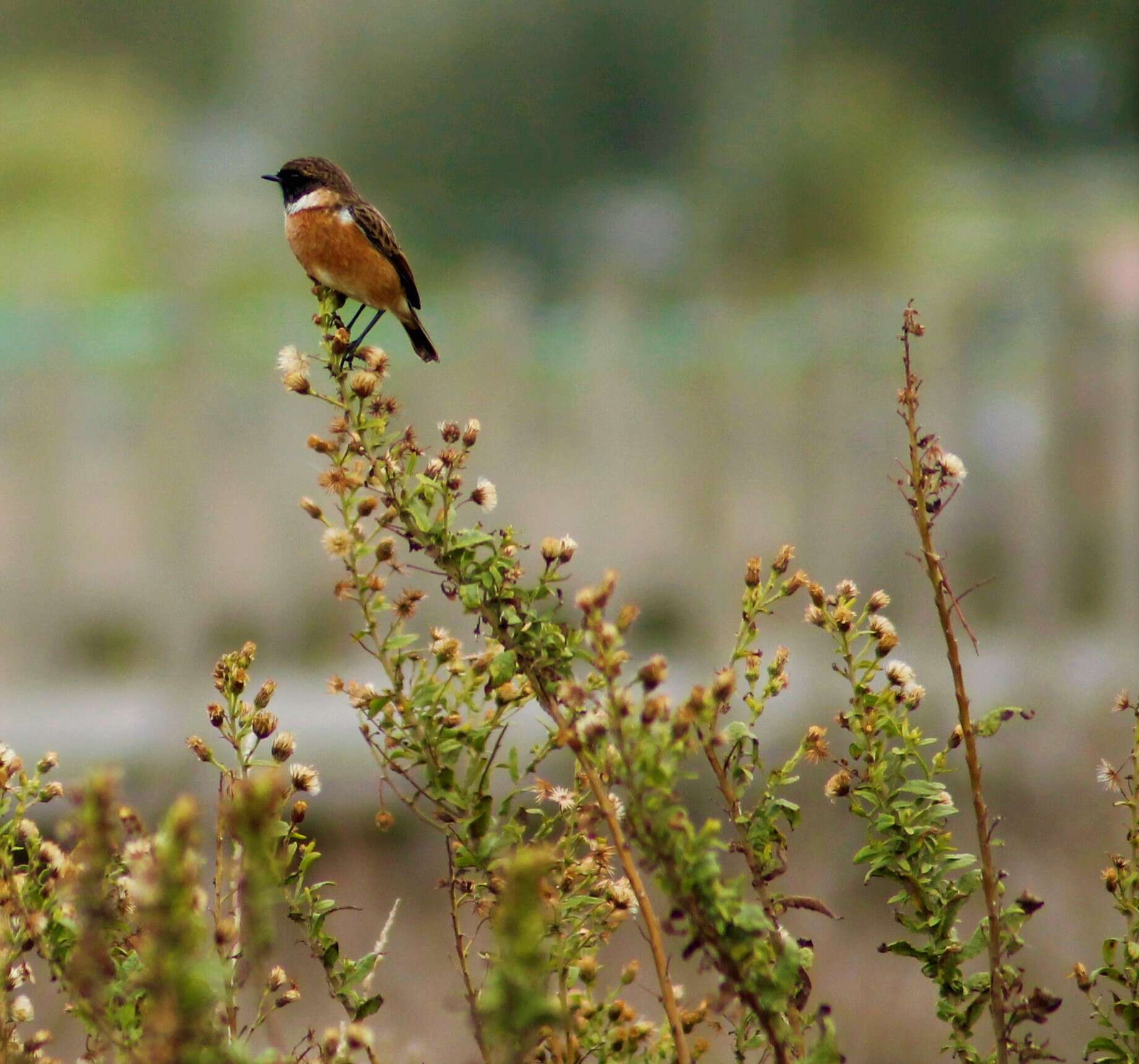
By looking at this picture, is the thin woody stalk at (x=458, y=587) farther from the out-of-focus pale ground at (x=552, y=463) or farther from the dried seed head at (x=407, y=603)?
the out-of-focus pale ground at (x=552, y=463)

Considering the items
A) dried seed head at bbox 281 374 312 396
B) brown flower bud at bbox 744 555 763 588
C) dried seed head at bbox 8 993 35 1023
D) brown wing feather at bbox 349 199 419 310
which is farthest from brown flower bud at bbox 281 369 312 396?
brown wing feather at bbox 349 199 419 310

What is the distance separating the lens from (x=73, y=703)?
11.4 feet

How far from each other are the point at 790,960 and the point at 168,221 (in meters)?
3.45

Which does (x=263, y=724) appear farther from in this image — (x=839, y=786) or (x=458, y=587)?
(x=839, y=786)

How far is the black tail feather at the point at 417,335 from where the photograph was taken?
2029 millimetres

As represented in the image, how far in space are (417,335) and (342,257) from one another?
238 millimetres

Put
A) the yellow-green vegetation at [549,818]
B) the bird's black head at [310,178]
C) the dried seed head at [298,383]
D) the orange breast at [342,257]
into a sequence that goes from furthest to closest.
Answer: the bird's black head at [310,178], the orange breast at [342,257], the dried seed head at [298,383], the yellow-green vegetation at [549,818]

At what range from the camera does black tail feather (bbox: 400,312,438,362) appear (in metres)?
2.03

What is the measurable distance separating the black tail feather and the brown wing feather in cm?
5

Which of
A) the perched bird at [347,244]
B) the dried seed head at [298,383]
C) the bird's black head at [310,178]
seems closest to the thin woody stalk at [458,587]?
the dried seed head at [298,383]

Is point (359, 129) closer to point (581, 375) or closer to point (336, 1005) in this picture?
point (581, 375)

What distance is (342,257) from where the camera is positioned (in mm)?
1887

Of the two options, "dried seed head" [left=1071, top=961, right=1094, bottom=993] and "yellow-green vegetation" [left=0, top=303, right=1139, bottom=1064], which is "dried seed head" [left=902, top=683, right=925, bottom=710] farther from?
"dried seed head" [left=1071, top=961, right=1094, bottom=993]

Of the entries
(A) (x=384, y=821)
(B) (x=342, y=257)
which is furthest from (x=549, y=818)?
(B) (x=342, y=257)
